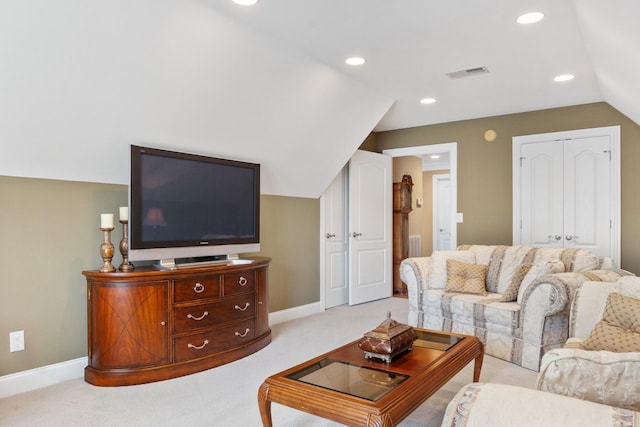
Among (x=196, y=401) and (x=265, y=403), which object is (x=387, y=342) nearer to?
(x=265, y=403)

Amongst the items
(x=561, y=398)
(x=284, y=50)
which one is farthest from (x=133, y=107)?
(x=561, y=398)

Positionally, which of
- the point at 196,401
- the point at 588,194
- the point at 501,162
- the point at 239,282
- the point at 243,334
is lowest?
the point at 196,401

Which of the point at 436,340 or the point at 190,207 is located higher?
the point at 190,207

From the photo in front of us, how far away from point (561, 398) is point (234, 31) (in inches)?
107

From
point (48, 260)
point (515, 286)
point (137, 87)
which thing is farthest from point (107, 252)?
point (515, 286)

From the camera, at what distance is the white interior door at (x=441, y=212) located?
9.48 meters

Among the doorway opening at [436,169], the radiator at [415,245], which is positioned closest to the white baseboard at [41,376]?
the doorway opening at [436,169]

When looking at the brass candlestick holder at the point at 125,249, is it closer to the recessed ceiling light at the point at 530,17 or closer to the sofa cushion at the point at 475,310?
the sofa cushion at the point at 475,310

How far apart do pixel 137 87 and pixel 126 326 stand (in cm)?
156

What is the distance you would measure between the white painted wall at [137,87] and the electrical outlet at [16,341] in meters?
1.02

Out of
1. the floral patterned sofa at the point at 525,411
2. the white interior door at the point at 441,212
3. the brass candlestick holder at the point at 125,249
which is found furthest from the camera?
the white interior door at the point at 441,212

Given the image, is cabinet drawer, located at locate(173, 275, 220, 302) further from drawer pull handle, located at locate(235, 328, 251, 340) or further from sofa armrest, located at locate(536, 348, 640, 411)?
sofa armrest, located at locate(536, 348, 640, 411)

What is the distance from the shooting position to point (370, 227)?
5.88 meters

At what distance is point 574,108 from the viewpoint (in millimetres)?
4973
